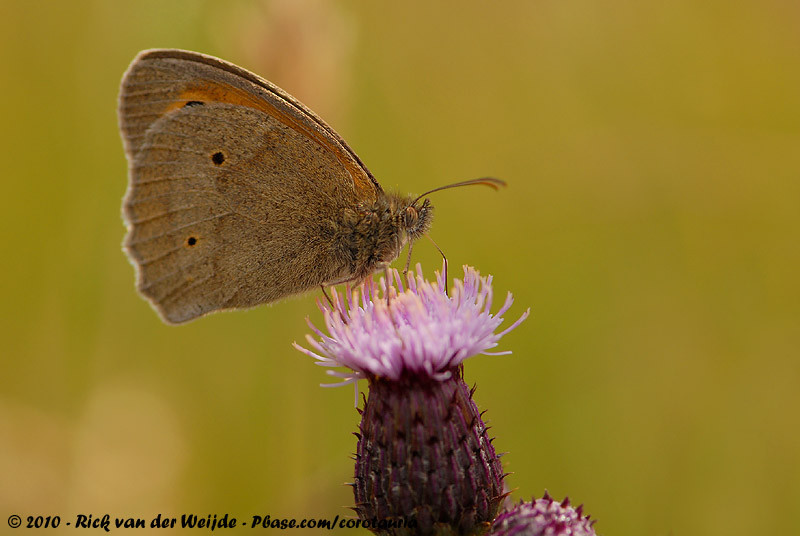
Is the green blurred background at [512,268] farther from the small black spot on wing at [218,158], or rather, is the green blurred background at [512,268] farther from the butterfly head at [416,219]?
the butterfly head at [416,219]

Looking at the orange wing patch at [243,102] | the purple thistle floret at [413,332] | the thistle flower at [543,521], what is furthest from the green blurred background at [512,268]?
the thistle flower at [543,521]

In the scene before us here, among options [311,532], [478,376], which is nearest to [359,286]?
[311,532]

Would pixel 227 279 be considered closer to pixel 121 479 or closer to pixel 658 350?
pixel 121 479

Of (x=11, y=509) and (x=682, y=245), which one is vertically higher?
(x=682, y=245)

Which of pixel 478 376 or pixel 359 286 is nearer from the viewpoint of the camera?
pixel 359 286

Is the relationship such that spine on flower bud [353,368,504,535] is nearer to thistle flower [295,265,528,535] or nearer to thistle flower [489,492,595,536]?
thistle flower [295,265,528,535]

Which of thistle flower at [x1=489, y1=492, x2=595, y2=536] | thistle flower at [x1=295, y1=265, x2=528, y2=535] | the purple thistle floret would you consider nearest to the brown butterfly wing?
the purple thistle floret
